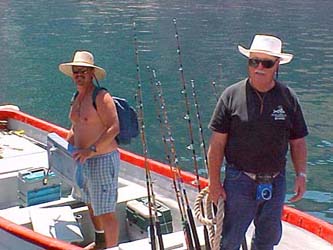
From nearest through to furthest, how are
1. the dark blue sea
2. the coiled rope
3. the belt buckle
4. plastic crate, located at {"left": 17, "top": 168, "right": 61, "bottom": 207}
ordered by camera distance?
the belt buckle
the coiled rope
plastic crate, located at {"left": 17, "top": 168, "right": 61, "bottom": 207}
the dark blue sea

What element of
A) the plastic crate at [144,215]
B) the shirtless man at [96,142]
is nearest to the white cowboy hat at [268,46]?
the shirtless man at [96,142]

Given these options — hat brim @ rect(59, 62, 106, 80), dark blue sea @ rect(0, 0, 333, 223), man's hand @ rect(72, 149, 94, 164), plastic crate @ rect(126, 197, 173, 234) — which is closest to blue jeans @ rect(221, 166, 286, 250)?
man's hand @ rect(72, 149, 94, 164)

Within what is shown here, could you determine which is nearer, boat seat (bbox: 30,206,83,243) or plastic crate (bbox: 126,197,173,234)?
boat seat (bbox: 30,206,83,243)

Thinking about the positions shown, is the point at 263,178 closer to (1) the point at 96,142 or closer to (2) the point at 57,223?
(1) the point at 96,142

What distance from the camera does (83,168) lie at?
5992 mm

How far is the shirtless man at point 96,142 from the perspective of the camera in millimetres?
5742

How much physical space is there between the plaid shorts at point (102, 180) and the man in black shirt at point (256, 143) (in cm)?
141

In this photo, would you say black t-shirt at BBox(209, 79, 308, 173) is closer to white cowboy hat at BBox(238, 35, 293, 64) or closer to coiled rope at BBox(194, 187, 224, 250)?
white cowboy hat at BBox(238, 35, 293, 64)

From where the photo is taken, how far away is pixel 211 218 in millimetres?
5129

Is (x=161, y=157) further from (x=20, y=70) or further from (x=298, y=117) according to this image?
(x=20, y=70)

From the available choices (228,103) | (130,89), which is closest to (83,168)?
(228,103)

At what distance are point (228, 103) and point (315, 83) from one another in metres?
17.8

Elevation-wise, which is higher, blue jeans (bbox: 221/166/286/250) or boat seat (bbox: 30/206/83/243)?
blue jeans (bbox: 221/166/286/250)

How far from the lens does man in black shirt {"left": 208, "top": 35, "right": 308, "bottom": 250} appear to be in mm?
4508
